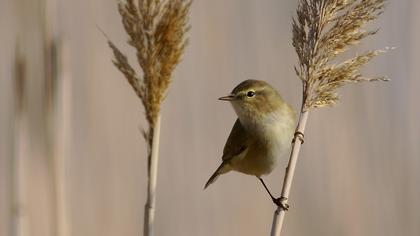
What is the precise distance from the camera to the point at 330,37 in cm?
202

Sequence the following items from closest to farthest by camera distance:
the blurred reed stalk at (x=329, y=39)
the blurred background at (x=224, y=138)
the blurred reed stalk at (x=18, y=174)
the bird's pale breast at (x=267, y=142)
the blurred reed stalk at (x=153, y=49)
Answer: the blurred reed stalk at (x=153, y=49) < the blurred reed stalk at (x=18, y=174) < the blurred reed stalk at (x=329, y=39) < the bird's pale breast at (x=267, y=142) < the blurred background at (x=224, y=138)

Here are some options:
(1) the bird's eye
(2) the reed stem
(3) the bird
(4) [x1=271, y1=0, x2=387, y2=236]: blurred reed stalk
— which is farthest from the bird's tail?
(2) the reed stem

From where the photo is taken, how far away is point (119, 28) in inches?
150

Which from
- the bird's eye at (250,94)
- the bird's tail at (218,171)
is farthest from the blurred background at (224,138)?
the bird's eye at (250,94)

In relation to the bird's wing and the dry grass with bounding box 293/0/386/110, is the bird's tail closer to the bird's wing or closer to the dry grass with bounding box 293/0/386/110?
the bird's wing

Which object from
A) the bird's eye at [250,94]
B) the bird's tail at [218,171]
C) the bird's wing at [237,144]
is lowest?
the bird's tail at [218,171]

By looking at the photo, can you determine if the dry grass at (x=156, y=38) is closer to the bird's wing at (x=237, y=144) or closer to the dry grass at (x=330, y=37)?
the dry grass at (x=330, y=37)

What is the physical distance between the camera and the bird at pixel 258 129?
9.59 ft

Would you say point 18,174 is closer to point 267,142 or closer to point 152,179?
point 152,179

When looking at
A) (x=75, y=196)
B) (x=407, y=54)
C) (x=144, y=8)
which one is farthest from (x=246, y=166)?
(x=144, y=8)

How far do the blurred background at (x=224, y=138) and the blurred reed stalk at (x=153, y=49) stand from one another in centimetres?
163

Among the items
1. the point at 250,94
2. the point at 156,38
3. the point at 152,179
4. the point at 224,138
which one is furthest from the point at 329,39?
the point at 224,138

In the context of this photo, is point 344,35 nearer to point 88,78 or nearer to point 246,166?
point 246,166

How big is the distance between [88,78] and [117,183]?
0.55 meters
